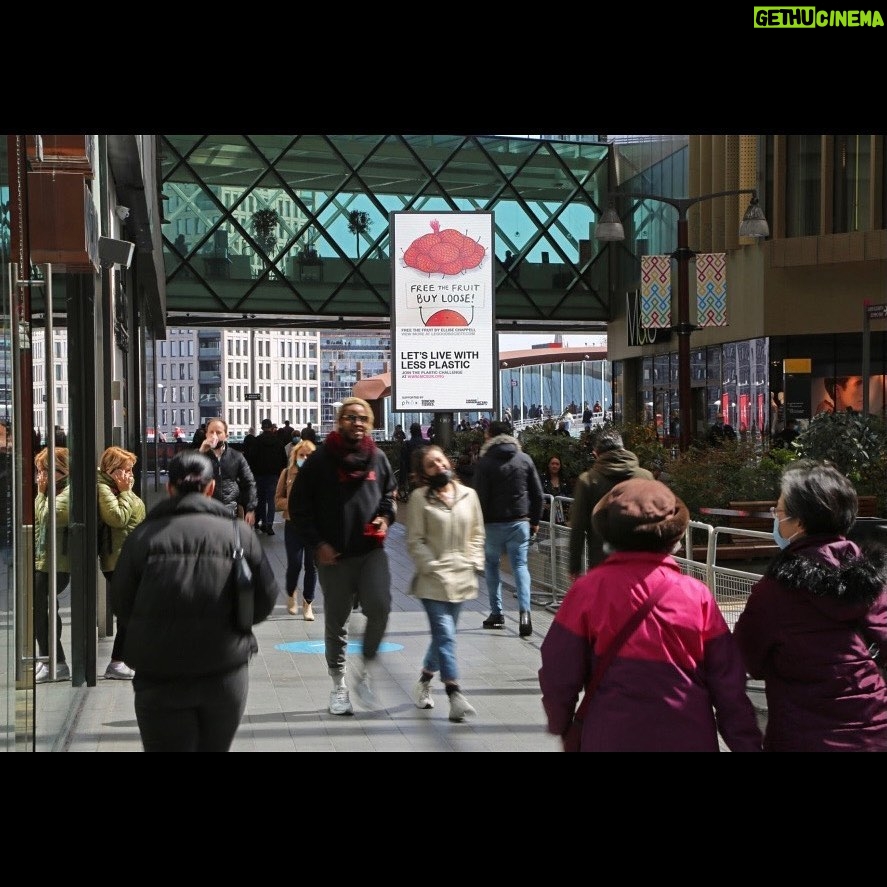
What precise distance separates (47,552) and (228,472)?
176 inches

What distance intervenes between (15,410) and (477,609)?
7950mm

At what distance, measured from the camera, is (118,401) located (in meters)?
13.8

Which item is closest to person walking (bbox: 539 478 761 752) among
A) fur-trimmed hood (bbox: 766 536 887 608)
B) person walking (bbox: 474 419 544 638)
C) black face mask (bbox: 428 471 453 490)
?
fur-trimmed hood (bbox: 766 536 887 608)

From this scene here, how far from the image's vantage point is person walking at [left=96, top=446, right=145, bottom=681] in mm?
8930

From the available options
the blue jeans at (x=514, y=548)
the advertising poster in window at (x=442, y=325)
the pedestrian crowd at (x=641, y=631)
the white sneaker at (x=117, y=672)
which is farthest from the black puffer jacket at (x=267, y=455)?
the pedestrian crowd at (x=641, y=631)

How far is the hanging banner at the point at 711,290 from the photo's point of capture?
101ft

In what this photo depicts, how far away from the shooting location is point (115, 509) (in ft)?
29.3

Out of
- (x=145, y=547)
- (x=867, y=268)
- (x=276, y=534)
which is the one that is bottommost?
(x=276, y=534)

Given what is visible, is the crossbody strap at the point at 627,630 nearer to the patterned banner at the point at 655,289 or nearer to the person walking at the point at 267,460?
the person walking at the point at 267,460

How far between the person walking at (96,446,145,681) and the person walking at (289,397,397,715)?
5.92 ft

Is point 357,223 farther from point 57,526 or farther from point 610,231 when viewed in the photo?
point 57,526
